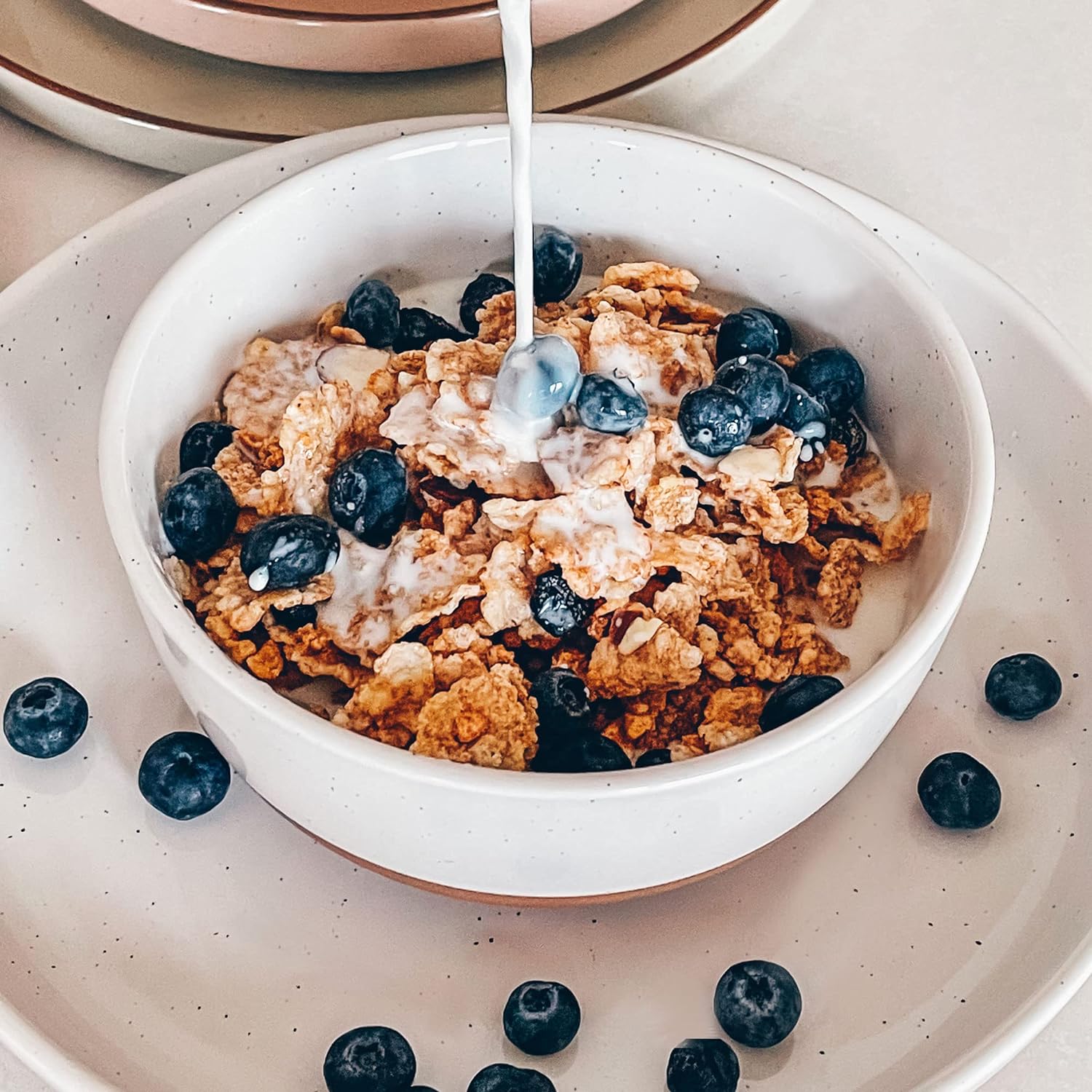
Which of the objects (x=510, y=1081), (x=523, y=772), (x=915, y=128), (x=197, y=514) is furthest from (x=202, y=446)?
(x=915, y=128)

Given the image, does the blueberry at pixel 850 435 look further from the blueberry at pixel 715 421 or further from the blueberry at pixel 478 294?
the blueberry at pixel 478 294

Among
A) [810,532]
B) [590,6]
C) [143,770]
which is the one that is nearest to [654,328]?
[810,532]

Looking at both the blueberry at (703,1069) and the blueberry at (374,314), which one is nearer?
the blueberry at (703,1069)

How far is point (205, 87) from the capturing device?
41.5 inches

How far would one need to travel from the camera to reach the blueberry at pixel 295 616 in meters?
0.77

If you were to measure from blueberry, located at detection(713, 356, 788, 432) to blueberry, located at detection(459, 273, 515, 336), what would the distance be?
0.59 ft

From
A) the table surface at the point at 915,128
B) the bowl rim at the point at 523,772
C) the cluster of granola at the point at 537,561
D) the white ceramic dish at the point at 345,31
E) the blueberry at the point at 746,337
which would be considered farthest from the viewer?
the table surface at the point at 915,128

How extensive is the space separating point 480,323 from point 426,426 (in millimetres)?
120

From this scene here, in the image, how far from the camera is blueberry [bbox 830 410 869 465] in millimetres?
867

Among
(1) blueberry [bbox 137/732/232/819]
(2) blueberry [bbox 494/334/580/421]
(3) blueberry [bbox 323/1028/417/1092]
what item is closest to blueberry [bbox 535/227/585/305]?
(2) blueberry [bbox 494/334/580/421]

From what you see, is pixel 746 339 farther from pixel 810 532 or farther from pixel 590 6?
pixel 590 6

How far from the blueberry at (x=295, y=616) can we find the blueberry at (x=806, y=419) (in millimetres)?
293

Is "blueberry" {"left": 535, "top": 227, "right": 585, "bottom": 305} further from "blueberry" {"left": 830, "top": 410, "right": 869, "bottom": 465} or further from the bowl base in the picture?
the bowl base

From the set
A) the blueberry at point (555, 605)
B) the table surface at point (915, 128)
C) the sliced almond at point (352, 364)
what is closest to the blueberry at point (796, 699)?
the blueberry at point (555, 605)
